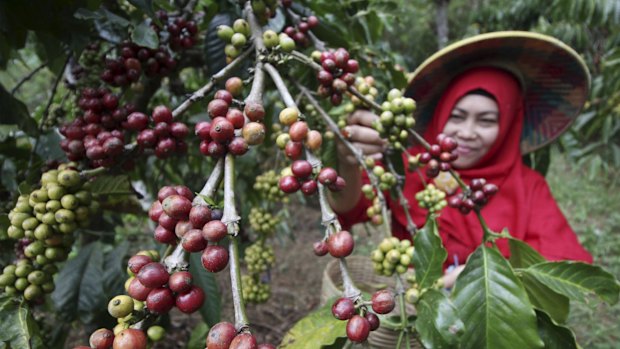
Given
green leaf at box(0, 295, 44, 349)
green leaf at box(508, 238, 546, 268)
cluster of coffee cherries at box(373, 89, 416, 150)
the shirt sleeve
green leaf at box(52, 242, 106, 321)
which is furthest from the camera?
the shirt sleeve

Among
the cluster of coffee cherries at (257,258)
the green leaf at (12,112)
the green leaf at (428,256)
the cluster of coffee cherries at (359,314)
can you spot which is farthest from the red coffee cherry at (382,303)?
the cluster of coffee cherries at (257,258)

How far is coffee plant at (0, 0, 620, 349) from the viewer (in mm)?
445

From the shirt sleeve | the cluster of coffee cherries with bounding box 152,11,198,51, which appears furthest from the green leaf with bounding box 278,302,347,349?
the shirt sleeve

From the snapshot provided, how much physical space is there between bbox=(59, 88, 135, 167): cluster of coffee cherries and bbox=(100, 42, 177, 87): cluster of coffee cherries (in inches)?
3.8

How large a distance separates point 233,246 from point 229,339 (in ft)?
0.33

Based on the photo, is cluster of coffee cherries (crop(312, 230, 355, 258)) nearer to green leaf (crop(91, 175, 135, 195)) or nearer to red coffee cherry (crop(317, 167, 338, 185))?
red coffee cherry (crop(317, 167, 338, 185))

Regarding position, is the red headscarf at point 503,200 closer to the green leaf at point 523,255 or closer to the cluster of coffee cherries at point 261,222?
the cluster of coffee cherries at point 261,222

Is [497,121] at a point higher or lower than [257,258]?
higher

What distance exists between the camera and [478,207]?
85 centimetres

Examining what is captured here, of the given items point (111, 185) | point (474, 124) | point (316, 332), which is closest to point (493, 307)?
point (316, 332)

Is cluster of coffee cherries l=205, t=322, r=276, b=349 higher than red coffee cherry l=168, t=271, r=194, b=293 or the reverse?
the reverse

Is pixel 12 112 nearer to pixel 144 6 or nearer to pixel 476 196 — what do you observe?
pixel 144 6

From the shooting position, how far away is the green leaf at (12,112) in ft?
2.77

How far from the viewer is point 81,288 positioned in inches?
42.5
